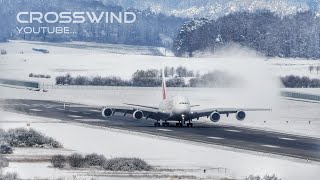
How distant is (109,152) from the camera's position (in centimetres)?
3703

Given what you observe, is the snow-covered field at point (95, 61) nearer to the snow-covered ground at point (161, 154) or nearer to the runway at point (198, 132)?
the runway at point (198, 132)

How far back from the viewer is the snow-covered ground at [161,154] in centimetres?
3484

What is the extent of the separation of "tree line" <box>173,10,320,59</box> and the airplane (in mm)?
2552

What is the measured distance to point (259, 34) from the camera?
Result: 40.0m

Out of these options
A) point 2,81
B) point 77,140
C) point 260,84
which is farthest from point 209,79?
point 2,81

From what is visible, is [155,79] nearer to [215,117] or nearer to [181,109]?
[181,109]

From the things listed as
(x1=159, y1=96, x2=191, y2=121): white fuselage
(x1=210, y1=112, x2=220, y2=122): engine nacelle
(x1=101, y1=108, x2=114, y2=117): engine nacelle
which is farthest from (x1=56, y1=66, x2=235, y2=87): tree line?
(x1=210, y1=112, x2=220, y2=122): engine nacelle

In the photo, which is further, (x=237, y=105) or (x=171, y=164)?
(x=237, y=105)

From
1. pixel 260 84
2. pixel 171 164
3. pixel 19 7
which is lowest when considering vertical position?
pixel 171 164

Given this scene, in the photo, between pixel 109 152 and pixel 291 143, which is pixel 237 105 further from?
pixel 109 152

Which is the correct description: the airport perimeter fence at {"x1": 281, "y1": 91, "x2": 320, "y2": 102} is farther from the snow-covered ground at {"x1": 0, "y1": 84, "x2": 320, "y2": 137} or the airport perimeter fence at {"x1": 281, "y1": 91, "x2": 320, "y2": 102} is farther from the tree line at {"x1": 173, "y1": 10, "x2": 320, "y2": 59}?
the tree line at {"x1": 173, "y1": 10, "x2": 320, "y2": 59}

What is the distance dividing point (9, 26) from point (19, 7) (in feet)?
2.62

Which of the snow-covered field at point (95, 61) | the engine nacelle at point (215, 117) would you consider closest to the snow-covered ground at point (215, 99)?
the engine nacelle at point (215, 117)

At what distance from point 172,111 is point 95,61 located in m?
6.27
